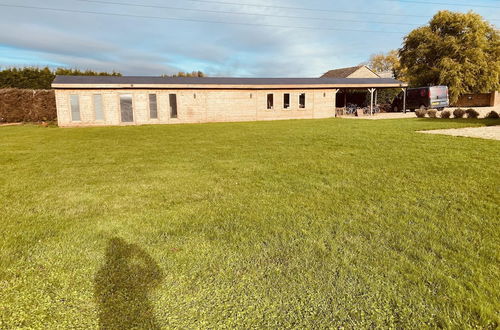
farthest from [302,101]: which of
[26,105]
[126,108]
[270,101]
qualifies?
[26,105]

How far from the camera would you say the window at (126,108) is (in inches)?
864

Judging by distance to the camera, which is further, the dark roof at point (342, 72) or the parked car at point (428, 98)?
the dark roof at point (342, 72)

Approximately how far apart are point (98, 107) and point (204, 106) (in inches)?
285

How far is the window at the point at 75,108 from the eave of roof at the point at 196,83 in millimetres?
781

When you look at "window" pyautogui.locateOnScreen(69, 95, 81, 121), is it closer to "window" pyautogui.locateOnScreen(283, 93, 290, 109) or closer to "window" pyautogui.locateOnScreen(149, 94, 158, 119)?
"window" pyautogui.locateOnScreen(149, 94, 158, 119)

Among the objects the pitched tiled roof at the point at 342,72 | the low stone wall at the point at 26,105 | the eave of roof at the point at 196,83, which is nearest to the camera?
the eave of roof at the point at 196,83

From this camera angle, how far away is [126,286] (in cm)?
273

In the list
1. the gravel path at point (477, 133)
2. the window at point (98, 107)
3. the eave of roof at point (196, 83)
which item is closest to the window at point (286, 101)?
the eave of roof at point (196, 83)

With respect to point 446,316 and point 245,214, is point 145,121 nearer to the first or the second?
point 245,214

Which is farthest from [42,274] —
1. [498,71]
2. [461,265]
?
[498,71]

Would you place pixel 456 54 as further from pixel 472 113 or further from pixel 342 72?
pixel 472 113

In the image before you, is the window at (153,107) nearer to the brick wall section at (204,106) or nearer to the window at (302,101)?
the brick wall section at (204,106)

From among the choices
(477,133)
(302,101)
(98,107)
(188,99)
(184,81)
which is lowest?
(477,133)

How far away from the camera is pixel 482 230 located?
12.1 ft
